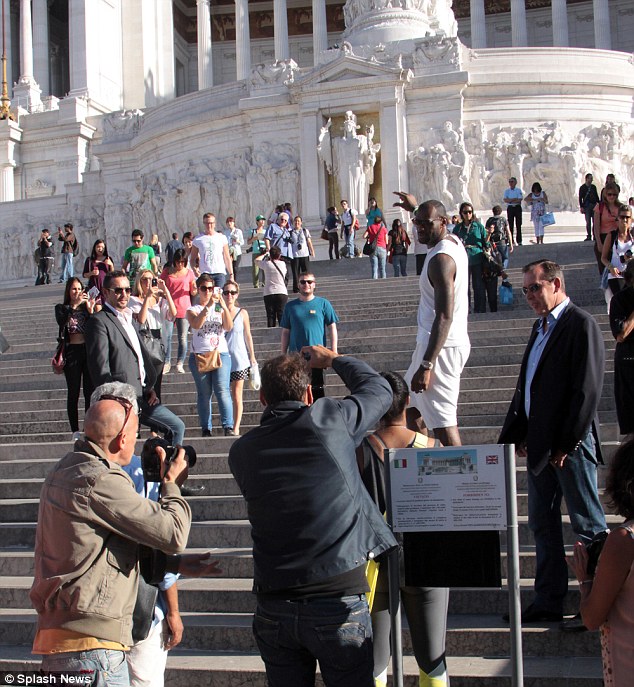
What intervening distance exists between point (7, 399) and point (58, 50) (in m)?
47.2

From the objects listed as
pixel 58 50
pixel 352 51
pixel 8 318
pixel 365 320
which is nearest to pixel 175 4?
pixel 58 50

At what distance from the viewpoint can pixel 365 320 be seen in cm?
1257

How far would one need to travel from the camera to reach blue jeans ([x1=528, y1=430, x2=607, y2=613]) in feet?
15.8

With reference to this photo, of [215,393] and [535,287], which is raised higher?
[535,287]

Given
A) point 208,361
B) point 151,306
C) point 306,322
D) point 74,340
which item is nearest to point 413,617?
point 306,322

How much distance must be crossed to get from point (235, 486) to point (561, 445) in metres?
3.02

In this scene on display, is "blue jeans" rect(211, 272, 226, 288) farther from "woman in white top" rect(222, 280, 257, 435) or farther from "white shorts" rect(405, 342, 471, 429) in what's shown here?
"white shorts" rect(405, 342, 471, 429)

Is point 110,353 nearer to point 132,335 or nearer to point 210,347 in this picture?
point 132,335

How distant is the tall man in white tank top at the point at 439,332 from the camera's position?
5.56 meters

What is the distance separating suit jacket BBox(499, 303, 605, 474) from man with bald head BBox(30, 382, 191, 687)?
6.81 ft

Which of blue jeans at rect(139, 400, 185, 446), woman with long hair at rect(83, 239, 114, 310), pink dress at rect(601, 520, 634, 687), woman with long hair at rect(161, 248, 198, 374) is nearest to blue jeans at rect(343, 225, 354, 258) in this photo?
woman with long hair at rect(83, 239, 114, 310)

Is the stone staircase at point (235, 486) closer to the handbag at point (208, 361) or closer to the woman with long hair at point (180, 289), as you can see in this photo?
the handbag at point (208, 361)

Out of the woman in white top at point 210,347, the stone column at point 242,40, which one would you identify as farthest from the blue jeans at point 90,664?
the stone column at point 242,40

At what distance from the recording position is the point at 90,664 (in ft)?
10.7
